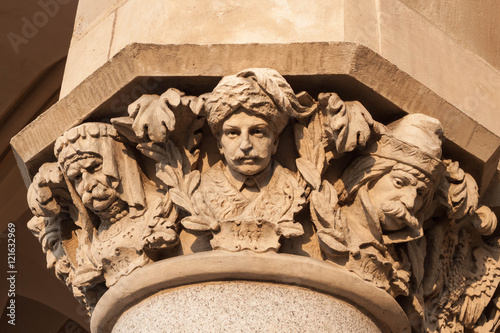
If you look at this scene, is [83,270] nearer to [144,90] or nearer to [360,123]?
[144,90]

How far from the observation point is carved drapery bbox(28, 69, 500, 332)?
298 cm

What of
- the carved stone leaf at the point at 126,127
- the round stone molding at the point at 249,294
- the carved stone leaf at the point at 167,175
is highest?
the carved stone leaf at the point at 126,127

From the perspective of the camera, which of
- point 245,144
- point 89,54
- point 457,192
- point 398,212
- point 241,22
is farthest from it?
point 89,54

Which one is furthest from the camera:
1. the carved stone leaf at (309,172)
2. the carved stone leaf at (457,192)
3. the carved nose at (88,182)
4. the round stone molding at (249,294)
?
the carved stone leaf at (457,192)

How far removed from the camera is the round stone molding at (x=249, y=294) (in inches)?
115

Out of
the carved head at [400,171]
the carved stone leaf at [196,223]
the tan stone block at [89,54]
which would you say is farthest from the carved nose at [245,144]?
the tan stone block at [89,54]

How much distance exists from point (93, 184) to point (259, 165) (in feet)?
1.58

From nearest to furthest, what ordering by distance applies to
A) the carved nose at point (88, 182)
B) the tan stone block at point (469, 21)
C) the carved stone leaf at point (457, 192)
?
the carved nose at point (88, 182), the carved stone leaf at point (457, 192), the tan stone block at point (469, 21)

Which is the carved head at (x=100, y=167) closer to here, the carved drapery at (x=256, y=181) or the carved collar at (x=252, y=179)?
the carved drapery at (x=256, y=181)

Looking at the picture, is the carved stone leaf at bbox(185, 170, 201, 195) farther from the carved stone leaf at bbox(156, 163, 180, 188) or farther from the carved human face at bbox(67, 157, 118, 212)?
the carved human face at bbox(67, 157, 118, 212)

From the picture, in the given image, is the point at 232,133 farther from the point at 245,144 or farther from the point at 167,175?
the point at 167,175

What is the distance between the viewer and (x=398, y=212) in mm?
3062

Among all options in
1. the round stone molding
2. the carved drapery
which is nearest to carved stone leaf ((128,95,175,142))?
the carved drapery

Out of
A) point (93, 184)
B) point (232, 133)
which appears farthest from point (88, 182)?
point (232, 133)
